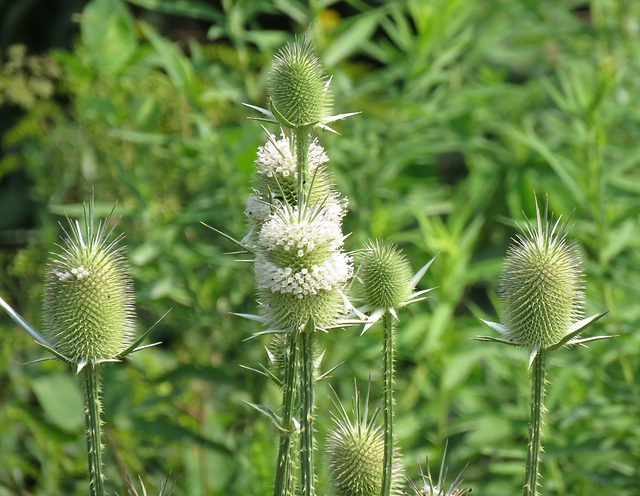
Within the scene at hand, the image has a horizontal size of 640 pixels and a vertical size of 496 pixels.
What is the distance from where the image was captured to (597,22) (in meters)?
4.22

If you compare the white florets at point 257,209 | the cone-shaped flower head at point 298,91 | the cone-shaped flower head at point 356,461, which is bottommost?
the cone-shaped flower head at point 356,461

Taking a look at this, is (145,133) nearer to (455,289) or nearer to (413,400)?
(455,289)

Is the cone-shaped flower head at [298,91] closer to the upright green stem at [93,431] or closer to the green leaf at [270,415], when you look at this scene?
the green leaf at [270,415]

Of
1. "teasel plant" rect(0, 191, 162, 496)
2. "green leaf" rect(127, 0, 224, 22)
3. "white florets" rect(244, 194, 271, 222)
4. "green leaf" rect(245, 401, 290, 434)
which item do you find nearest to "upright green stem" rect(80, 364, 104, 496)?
"teasel plant" rect(0, 191, 162, 496)

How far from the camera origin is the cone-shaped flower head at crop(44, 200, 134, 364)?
150 cm

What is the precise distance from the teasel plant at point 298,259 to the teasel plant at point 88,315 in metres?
0.29

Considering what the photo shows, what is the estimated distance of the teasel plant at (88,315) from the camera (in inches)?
58.1

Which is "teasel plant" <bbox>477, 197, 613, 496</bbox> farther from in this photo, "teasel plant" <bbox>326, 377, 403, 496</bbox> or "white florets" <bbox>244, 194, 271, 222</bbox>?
"white florets" <bbox>244, 194, 271, 222</bbox>

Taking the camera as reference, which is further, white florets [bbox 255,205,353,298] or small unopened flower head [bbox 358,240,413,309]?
small unopened flower head [bbox 358,240,413,309]

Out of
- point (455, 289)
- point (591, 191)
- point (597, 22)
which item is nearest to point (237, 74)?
point (455, 289)

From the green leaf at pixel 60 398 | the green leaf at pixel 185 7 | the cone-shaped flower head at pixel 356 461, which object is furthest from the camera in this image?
the green leaf at pixel 60 398

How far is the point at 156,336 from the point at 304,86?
10.5 ft

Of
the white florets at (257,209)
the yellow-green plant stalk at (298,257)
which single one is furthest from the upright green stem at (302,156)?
the white florets at (257,209)

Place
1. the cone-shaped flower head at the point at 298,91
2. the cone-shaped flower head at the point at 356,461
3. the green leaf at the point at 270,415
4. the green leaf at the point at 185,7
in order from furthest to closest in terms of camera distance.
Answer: the green leaf at the point at 185,7, the cone-shaped flower head at the point at 356,461, the cone-shaped flower head at the point at 298,91, the green leaf at the point at 270,415
